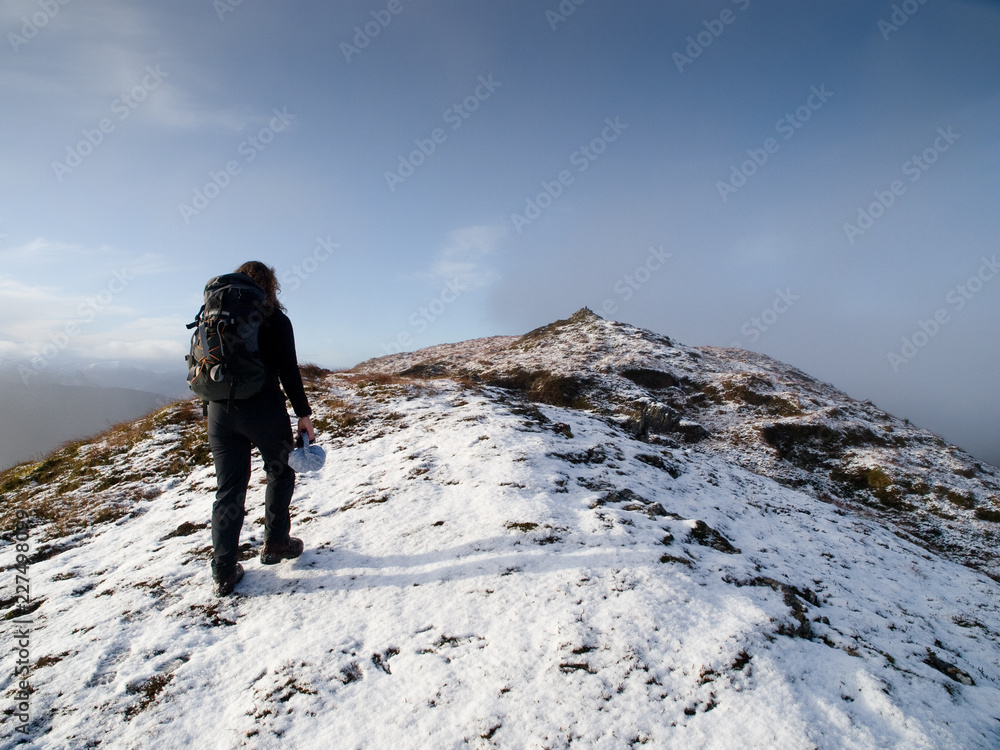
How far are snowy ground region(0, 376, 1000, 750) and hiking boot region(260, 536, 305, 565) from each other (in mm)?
177

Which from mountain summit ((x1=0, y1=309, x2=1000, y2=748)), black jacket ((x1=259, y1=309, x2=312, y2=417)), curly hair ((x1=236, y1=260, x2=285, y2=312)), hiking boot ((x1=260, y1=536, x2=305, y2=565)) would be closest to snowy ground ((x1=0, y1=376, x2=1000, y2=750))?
mountain summit ((x1=0, y1=309, x2=1000, y2=748))

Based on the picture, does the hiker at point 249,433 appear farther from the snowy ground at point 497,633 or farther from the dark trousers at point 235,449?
the snowy ground at point 497,633

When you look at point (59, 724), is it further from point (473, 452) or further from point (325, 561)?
point (473, 452)

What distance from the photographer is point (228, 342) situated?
5.49 metres

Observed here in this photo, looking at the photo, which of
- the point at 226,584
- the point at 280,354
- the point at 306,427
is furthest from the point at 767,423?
the point at 226,584

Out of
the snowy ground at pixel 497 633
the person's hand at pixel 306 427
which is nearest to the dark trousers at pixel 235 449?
the person's hand at pixel 306 427

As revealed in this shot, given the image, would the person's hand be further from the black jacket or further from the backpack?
the backpack

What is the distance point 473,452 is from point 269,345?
5.73m

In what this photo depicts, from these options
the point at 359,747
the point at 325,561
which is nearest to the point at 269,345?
the point at 325,561

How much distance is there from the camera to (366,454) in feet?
38.5

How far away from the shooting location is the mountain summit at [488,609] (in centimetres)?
403

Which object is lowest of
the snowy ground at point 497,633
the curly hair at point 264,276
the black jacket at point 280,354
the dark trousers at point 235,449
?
the snowy ground at point 497,633

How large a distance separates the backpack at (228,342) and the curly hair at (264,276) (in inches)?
24.2

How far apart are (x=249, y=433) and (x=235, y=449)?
0.37m
